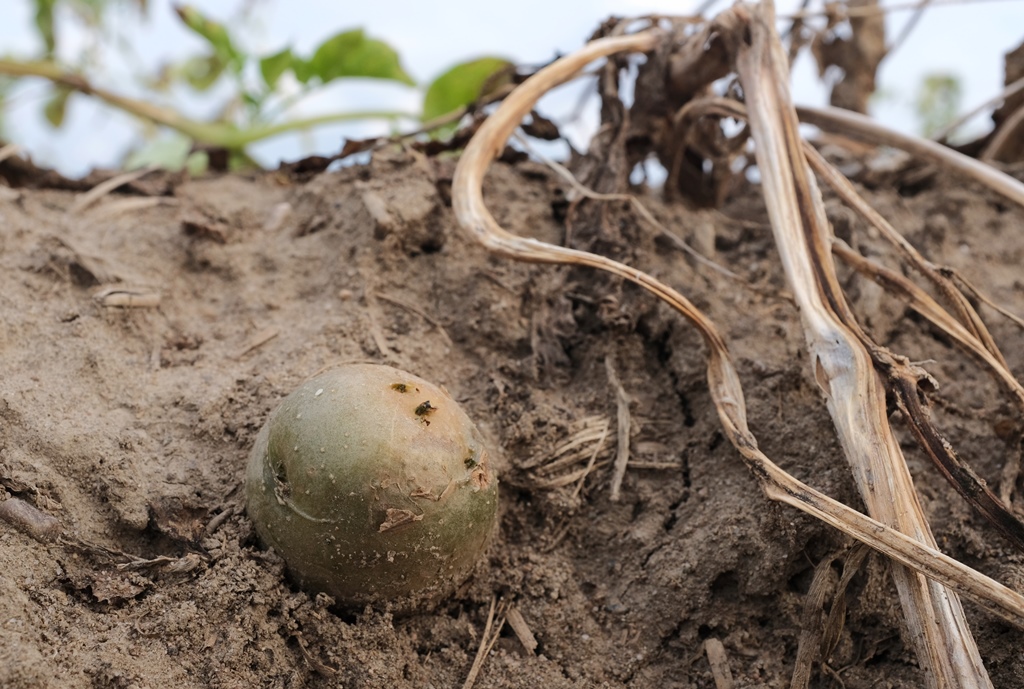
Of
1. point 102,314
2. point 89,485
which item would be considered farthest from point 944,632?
point 102,314

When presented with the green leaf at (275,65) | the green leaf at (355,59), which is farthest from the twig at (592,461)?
the green leaf at (275,65)

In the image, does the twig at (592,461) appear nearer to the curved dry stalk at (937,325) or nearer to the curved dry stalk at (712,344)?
the curved dry stalk at (712,344)

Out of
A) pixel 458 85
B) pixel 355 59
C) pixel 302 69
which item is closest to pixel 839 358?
pixel 458 85

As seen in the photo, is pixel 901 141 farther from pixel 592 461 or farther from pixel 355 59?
pixel 355 59

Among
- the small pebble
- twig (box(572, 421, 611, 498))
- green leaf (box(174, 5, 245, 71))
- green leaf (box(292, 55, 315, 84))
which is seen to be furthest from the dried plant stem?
green leaf (box(174, 5, 245, 71))

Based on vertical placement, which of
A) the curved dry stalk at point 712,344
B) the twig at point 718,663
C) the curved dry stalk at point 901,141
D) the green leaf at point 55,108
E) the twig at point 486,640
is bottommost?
the green leaf at point 55,108
